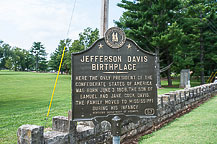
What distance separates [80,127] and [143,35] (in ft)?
60.5

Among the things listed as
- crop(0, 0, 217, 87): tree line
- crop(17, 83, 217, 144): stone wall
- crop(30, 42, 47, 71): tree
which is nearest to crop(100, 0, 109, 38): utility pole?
crop(17, 83, 217, 144): stone wall

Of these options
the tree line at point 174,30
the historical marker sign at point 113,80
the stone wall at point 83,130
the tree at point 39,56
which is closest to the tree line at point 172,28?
the tree line at point 174,30

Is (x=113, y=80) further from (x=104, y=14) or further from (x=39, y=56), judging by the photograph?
(x=39, y=56)

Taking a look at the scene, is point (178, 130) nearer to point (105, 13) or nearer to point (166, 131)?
point (166, 131)

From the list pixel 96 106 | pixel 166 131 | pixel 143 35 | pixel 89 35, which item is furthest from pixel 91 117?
pixel 89 35

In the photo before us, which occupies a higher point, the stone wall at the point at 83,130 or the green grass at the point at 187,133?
the stone wall at the point at 83,130

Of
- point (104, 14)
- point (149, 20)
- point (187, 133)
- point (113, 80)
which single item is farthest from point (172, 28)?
point (113, 80)

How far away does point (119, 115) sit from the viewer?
10.8 feet

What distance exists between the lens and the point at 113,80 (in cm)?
336

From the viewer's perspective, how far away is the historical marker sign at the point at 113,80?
3227 millimetres

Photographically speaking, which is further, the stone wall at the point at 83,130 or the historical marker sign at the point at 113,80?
the historical marker sign at the point at 113,80

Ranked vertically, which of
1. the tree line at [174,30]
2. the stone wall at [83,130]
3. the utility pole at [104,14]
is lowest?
the stone wall at [83,130]

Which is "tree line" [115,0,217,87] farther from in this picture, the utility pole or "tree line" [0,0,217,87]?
the utility pole

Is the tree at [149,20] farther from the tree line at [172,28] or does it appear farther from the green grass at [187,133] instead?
the green grass at [187,133]
